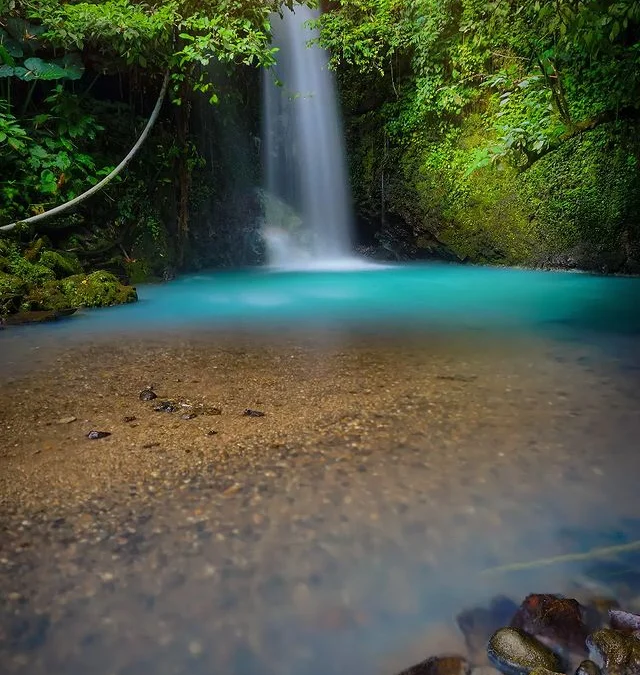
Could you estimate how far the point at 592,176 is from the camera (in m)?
9.77

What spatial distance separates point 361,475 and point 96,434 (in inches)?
54.7

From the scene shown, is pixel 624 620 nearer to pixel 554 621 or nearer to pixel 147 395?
pixel 554 621

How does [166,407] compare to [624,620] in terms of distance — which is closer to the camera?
[624,620]

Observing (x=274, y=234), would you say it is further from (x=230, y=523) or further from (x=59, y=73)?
(x=230, y=523)

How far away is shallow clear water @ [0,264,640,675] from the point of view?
151 centimetres

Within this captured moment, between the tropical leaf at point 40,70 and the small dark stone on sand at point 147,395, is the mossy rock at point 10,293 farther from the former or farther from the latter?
the tropical leaf at point 40,70

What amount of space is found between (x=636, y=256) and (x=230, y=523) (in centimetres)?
992

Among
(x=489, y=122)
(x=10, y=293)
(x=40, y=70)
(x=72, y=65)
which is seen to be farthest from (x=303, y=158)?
(x=10, y=293)

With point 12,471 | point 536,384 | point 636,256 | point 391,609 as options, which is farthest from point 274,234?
point 391,609

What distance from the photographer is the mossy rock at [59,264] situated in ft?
24.5

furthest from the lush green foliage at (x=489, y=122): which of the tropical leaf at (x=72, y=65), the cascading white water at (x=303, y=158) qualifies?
the tropical leaf at (x=72, y=65)

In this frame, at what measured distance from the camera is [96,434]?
2.74 meters

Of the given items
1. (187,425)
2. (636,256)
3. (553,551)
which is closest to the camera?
(553,551)

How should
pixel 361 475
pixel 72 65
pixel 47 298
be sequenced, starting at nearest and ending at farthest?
pixel 361 475 → pixel 47 298 → pixel 72 65
